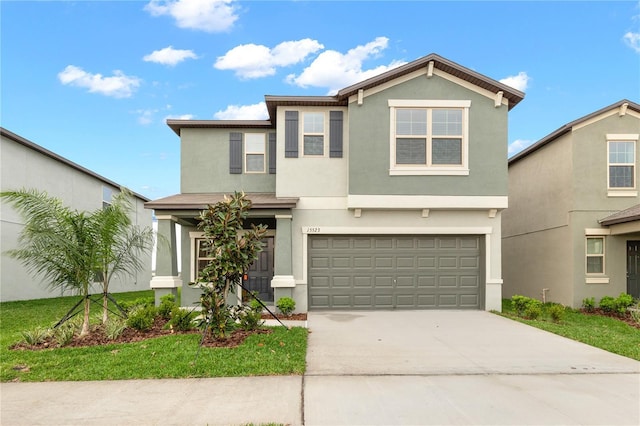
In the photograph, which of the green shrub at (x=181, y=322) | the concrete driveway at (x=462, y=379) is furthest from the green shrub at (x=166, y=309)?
the concrete driveway at (x=462, y=379)

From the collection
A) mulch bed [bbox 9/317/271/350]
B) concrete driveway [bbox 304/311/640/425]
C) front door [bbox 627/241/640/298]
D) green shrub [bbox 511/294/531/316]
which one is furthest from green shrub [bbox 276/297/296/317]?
front door [bbox 627/241/640/298]

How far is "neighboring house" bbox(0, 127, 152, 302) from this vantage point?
45.3ft

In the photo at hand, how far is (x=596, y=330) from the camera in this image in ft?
30.1

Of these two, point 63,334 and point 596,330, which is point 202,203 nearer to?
point 63,334

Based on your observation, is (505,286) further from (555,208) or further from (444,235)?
(444,235)

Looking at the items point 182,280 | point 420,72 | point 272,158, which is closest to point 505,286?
point 420,72

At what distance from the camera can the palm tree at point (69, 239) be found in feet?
24.6

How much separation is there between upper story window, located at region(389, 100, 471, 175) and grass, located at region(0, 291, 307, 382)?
6.23m

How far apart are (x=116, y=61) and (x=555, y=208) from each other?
672 inches

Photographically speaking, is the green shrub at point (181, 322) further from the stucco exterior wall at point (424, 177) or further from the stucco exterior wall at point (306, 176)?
the stucco exterior wall at point (424, 177)

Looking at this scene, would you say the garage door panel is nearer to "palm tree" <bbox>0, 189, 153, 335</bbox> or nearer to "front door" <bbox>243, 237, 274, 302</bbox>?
"front door" <bbox>243, 237, 274, 302</bbox>

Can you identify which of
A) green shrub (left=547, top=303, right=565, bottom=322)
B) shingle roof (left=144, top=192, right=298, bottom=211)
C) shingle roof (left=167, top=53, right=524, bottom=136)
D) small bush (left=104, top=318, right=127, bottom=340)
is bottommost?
green shrub (left=547, top=303, right=565, bottom=322)

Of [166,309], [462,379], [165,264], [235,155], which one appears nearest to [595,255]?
[462,379]

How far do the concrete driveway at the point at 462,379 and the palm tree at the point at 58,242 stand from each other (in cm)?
496
